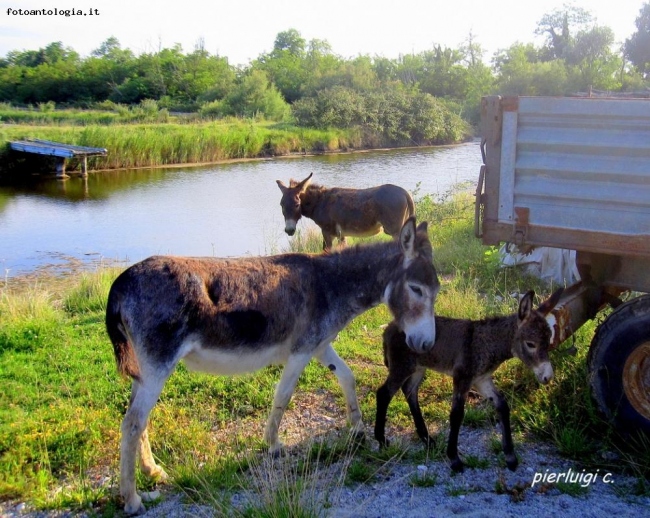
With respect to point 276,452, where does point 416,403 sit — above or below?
above

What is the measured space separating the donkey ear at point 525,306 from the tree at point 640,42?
4798 cm

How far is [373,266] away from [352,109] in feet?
120

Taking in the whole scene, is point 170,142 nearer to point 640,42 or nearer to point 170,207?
point 170,207

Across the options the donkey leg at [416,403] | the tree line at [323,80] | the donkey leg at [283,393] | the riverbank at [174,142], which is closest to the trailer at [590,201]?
the donkey leg at [416,403]

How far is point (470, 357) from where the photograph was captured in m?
4.39

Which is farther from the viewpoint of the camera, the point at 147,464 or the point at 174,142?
the point at 174,142

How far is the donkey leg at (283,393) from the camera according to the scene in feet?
14.5

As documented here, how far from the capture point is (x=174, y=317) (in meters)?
3.89

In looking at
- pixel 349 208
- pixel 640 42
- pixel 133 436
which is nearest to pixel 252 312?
pixel 133 436

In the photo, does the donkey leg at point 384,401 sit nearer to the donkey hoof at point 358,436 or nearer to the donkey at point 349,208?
the donkey hoof at point 358,436

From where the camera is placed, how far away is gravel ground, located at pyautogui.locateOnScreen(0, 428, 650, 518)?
3.65 meters

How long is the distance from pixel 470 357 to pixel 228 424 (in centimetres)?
199

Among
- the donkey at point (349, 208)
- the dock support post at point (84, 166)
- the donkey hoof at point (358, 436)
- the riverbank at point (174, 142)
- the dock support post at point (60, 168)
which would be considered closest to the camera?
the donkey hoof at point (358, 436)

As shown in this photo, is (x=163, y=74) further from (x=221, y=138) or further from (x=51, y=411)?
(x=51, y=411)
